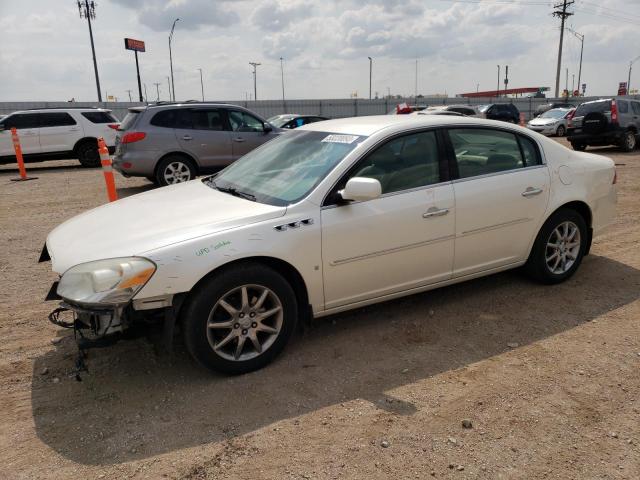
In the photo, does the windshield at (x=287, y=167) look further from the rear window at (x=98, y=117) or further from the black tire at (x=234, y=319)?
the rear window at (x=98, y=117)

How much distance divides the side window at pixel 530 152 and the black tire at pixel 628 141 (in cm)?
1312

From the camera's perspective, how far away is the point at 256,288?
10.8ft

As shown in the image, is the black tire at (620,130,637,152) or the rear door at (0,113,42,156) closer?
the rear door at (0,113,42,156)

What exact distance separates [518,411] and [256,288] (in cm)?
169

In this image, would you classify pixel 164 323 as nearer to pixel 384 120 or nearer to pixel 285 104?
pixel 384 120

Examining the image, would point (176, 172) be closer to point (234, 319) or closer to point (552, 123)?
point (234, 319)

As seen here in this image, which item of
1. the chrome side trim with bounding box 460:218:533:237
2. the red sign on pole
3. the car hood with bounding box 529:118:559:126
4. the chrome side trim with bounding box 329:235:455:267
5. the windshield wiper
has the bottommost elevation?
the chrome side trim with bounding box 329:235:455:267

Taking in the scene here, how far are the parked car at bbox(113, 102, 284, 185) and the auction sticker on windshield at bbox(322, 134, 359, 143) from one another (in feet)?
21.7

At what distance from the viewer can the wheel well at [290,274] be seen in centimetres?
323

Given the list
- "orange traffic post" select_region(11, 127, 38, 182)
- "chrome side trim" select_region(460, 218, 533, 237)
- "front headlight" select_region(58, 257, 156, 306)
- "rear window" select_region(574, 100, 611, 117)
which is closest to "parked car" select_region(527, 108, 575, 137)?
"rear window" select_region(574, 100, 611, 117)

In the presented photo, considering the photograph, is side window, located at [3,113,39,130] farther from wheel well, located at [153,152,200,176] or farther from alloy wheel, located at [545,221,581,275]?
alloy wheel, located at [545,221,581,275]

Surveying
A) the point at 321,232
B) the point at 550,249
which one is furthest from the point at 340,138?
the point at 550,249

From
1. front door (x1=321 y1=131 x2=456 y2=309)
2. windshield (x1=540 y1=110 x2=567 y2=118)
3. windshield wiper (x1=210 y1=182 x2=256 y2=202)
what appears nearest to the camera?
front door (x1=321 y1=131 x2=456 y2=309)

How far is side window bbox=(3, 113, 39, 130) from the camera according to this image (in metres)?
14.3
